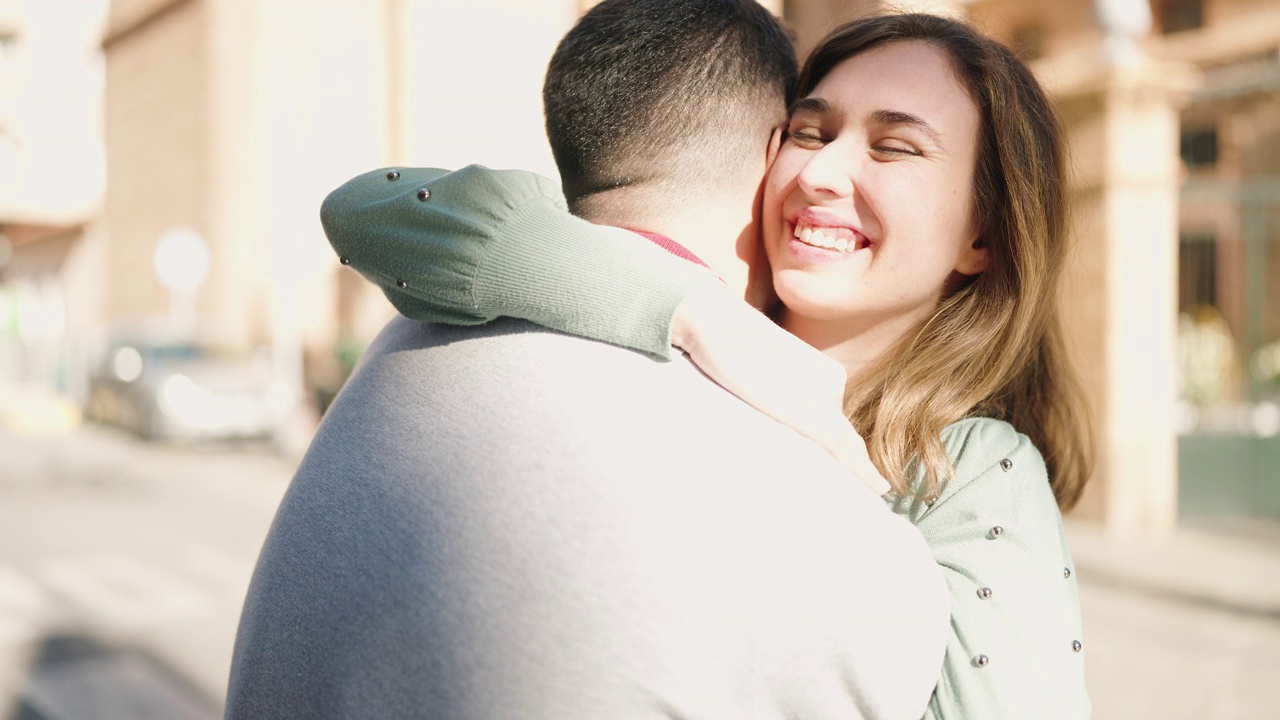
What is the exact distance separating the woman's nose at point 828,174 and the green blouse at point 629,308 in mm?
343

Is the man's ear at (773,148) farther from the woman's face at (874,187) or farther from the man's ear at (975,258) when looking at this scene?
the man's ear at (975,258)

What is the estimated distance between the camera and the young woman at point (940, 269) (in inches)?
58.1

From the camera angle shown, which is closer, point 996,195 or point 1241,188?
point 996,195

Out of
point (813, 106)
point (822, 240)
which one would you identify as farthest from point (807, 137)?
point (822, 240)

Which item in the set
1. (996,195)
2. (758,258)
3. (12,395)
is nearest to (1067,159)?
(996,195)

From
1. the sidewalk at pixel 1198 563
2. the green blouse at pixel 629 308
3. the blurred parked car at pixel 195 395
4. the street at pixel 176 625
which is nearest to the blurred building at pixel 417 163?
the sidewalk at pixel 1198 563

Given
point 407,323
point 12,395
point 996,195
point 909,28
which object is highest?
point 909,28

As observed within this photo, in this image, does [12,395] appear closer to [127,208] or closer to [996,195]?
[127,208]

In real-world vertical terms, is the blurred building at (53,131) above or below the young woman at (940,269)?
above

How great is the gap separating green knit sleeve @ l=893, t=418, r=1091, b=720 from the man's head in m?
0.47

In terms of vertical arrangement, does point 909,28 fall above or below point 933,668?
above

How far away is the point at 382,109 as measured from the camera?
27.7m

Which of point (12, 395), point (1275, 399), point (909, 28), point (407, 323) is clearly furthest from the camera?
point (12, 395)

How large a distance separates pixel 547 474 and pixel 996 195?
98 cm
